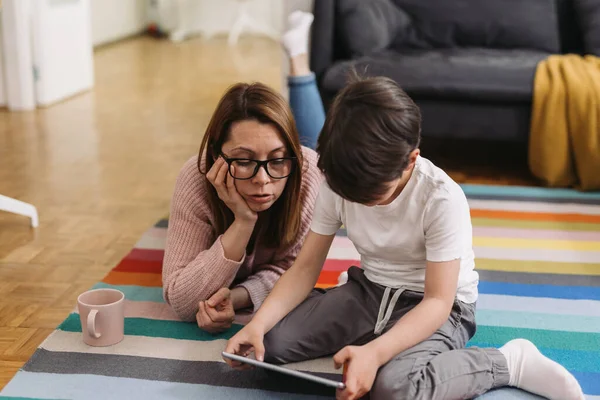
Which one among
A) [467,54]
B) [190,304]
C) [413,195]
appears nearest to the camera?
[413,195]

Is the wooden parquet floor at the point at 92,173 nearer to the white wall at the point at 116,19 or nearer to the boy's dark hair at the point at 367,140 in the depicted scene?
the boy's dark hair at the point at 367,140

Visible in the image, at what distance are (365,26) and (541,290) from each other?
1457mm

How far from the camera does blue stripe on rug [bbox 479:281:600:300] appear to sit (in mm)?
1683

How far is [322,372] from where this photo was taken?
4.44ft

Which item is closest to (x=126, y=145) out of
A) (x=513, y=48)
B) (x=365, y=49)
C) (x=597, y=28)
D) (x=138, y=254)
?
(x=365, y=49)

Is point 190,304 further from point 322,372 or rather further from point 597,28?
point 597,28

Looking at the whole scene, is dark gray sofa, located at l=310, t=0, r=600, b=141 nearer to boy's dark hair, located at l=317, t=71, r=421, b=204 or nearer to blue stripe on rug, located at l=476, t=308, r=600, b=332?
blue stripe on rug, located at l=476, t=308, r=600, b=332

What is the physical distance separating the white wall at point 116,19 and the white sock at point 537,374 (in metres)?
5.33

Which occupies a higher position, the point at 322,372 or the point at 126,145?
the point at 322,372

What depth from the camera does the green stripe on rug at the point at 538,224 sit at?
2143 mm

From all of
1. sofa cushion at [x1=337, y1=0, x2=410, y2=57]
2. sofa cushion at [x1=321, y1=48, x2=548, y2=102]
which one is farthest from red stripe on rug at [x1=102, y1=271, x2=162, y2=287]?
sofa cushion at [x1=337, y1=0, x2=410, y2=57]

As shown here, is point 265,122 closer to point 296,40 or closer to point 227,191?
point 227,191

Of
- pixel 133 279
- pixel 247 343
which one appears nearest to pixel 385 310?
pixel 247 343

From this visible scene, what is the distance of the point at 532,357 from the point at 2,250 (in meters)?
1.36
